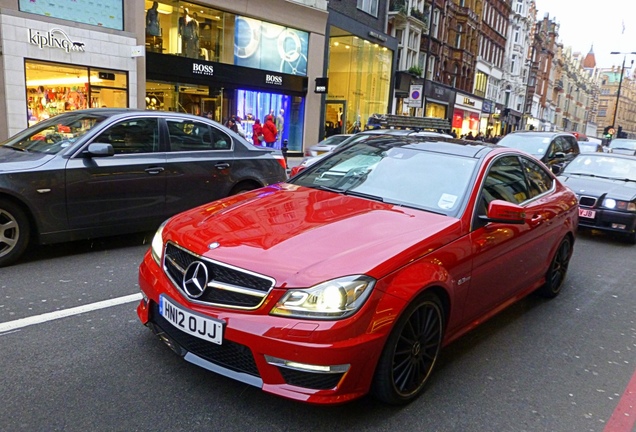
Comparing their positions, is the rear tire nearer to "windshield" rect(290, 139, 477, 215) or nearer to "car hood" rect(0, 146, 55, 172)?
"car hood" rect(0, 146, 55, 172)

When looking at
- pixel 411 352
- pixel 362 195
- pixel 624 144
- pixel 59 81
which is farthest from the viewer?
pixel 624 144

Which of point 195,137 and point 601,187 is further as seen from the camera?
point 601,187

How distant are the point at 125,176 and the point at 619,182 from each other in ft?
27.9

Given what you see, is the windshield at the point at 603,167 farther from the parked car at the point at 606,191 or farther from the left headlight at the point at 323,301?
the left headlight at the point at 323,301

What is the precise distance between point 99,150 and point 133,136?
0.75m

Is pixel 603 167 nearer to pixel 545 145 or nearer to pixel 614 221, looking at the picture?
pixel 614 221

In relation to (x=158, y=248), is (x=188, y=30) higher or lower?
higher

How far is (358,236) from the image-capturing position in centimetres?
303

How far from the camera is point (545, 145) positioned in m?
12.7

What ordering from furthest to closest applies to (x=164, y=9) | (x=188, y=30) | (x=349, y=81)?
(x=349, y=81) < (x=188, y=30) < (x=164, y=9)

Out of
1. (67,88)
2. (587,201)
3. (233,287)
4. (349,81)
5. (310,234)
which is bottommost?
(587,201)

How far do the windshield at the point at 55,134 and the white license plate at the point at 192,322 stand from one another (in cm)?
349

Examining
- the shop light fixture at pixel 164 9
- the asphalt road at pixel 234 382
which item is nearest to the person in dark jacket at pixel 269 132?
the shop light fixture at pixel 164 9

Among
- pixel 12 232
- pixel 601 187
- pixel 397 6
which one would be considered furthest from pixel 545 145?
pixel 397 6
